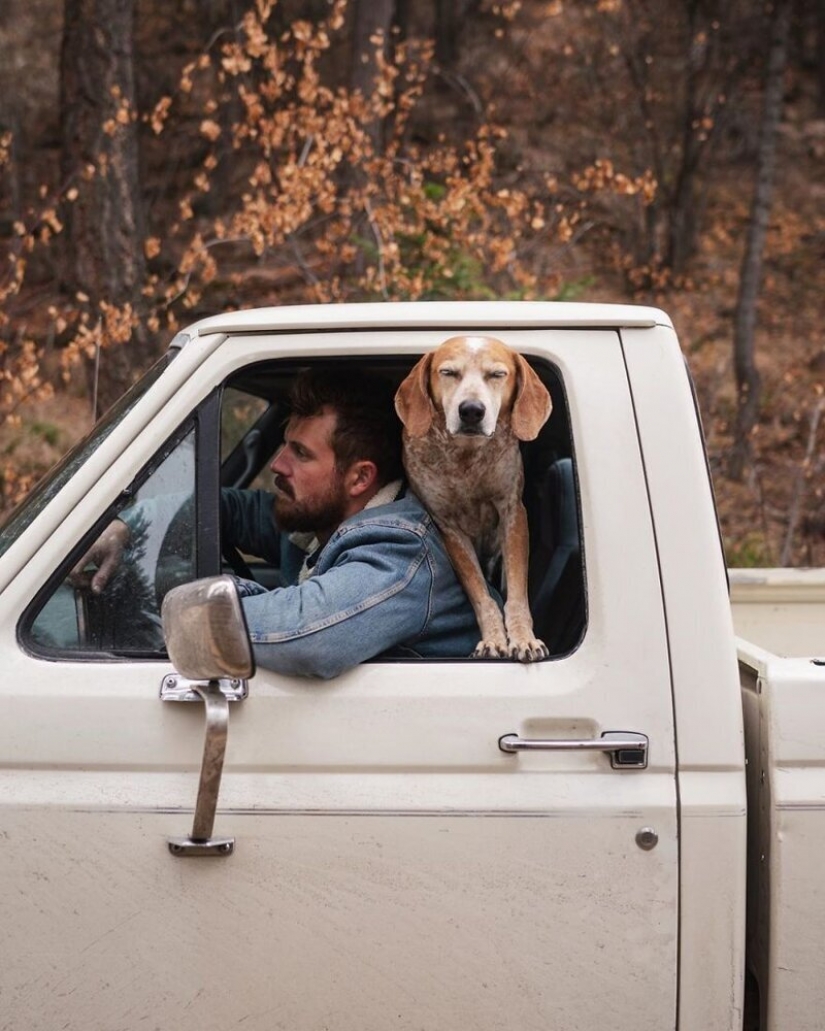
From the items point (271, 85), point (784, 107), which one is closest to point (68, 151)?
point (271, 85)

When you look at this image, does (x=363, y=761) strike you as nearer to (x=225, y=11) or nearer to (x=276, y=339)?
(x=276, y=339)

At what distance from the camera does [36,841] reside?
2.24 meters

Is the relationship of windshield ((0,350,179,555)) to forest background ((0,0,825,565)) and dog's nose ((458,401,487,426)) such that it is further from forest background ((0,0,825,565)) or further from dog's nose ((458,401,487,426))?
forest background ((0,0,825,565))

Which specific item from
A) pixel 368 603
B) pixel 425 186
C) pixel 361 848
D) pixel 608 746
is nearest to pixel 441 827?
pixel 361 848

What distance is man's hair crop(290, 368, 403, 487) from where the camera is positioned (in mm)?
2885

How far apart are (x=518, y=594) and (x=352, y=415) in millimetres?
634

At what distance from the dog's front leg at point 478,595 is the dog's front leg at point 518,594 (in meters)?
0.02

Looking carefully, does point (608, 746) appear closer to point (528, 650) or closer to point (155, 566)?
point (528, 650)

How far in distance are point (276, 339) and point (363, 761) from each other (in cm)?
87

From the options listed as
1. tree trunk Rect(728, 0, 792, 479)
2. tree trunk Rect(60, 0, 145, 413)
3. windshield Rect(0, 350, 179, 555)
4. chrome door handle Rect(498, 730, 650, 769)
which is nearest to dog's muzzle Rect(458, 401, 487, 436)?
windshield Rect(0, 350, 179, 555)

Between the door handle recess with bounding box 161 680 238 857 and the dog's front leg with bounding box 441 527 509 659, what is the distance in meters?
0.52

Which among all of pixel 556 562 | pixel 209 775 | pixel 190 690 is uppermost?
pixel 556 562

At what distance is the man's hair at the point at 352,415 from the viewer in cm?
288

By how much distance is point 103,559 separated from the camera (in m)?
2.41
